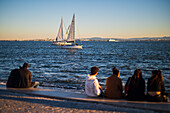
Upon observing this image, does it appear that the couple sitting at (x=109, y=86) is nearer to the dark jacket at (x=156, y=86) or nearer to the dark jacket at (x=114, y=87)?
the dark jacket at (x=114, y=87)

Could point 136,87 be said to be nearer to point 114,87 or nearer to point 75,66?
point 114,87

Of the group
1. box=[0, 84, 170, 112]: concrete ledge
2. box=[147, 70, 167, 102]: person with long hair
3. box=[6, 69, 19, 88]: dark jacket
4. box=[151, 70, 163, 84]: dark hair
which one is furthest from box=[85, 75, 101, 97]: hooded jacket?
box=[6, 69, 19, 88]: dark jacket

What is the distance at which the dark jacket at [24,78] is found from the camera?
740cm

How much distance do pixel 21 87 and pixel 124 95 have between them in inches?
155

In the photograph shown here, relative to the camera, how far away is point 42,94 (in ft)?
23.3

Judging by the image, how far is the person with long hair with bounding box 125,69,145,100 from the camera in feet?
19.6

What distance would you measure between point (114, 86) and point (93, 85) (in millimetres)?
668

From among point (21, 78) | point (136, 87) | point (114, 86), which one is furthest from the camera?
point (21, 78)

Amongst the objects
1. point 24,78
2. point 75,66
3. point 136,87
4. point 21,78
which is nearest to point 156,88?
point 136,87

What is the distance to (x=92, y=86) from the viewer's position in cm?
658

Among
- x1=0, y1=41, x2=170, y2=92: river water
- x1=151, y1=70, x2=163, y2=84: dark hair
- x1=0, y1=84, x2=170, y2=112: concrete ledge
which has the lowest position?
x1=0, y1=41, x2=170, y2=92: river water

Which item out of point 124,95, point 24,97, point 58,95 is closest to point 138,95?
point 124,95

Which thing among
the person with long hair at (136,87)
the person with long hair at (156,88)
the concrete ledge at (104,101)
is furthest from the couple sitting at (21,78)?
the person with long hair at (156,88)

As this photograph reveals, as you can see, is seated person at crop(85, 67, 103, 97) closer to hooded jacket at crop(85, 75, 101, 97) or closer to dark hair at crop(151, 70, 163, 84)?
hooded jacket at crop(85, 75, 101, 97)
